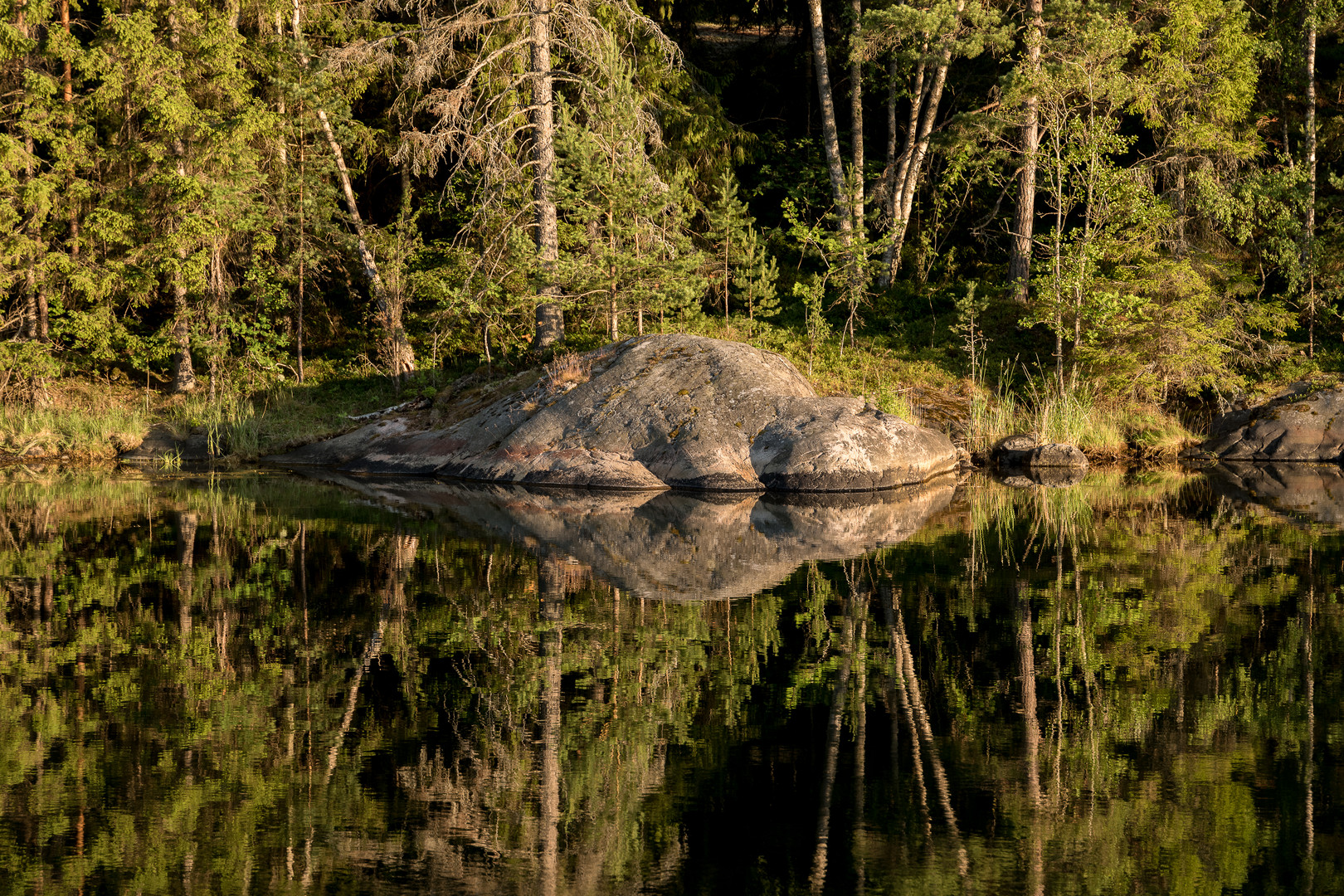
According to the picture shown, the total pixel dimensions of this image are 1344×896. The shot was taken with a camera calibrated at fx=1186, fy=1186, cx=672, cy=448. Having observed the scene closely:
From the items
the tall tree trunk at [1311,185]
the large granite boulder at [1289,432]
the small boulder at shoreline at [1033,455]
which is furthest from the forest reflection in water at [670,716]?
the tall tree trunk at [1311,185]

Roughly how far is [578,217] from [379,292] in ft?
19.0

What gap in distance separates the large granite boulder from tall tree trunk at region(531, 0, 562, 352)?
484 inches

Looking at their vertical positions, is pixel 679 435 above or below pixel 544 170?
below

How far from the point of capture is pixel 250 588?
9438mm

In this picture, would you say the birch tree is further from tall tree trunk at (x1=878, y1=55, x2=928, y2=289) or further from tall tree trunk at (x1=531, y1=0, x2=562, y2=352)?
tall tree trunk at (x1=531, y1=0, x2=562, y2=352)

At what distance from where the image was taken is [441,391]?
22.4 metres

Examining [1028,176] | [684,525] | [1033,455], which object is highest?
[1028,176]

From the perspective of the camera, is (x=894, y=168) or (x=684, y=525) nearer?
(x=684, y=525)

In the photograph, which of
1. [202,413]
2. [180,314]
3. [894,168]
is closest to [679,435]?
[202,413]

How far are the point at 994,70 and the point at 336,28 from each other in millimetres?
15960

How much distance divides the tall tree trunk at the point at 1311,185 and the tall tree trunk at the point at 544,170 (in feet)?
51.2

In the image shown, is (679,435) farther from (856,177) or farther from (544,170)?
(856,177)

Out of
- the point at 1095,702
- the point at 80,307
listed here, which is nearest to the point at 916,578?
the point at 1095,702

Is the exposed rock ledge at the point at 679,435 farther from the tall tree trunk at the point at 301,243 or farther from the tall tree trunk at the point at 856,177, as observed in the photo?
the tall tree trunk at the point at 301,243
